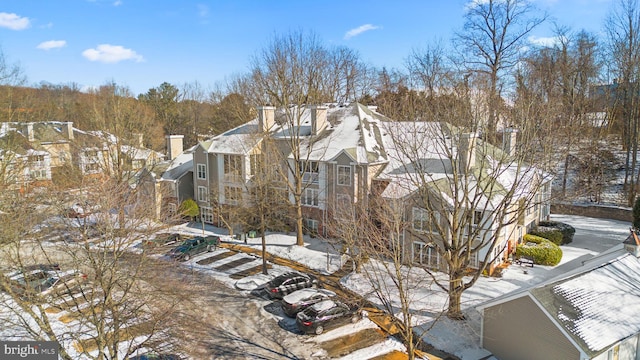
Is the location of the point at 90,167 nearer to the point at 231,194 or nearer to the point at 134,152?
the point at 134,152

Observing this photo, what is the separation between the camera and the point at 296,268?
2680 centimetres

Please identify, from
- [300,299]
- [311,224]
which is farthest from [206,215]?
[300,299]

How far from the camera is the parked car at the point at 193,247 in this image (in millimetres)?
28019

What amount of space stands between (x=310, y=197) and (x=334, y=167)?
145 inches

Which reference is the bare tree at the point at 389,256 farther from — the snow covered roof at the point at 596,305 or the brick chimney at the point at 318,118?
the brick chimney at the point at 318,118

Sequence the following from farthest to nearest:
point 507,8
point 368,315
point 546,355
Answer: point 507,8 < point 368,315 < point 546,355

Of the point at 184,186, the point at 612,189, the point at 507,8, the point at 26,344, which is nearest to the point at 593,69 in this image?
the point at 612,189

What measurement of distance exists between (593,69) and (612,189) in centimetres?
1380

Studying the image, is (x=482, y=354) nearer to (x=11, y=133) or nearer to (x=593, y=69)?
(x=11, y=133)

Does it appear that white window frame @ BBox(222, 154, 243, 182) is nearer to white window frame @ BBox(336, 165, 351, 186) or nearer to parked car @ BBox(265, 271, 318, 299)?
white window frame @ BBox(336, 165, 351, 186)

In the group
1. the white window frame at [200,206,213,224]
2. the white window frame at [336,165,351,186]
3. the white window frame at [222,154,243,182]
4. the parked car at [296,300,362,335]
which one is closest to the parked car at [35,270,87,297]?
the parked car at [296,300,362,335]

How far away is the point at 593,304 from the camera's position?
1602cm

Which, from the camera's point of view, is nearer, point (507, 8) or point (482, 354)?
point (482, 354)

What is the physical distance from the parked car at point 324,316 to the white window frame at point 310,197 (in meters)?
12.7
